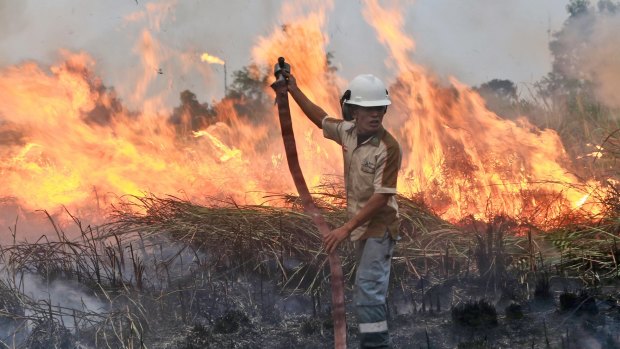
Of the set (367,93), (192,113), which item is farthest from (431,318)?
(192,113)

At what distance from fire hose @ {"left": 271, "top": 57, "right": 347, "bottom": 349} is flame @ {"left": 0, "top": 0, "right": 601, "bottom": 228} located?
3.20 meters

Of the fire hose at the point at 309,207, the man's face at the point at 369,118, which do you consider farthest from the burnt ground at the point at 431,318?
the man's face at the point at 369,118

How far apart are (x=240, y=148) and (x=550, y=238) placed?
13.4 ft

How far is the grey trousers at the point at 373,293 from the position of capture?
4.73 m

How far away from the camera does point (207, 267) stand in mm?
6754

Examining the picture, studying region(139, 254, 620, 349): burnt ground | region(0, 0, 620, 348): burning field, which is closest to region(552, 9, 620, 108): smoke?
region(0, 0, 620, 348): burning field

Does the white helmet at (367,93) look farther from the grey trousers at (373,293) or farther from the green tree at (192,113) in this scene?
the green tree at (192,113)

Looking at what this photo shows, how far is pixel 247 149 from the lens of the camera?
9094 mm

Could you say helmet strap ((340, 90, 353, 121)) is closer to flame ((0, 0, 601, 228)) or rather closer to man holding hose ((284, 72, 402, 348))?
man holding hose ((284, 72, 402, 348))

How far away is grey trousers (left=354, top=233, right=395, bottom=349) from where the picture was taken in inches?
186

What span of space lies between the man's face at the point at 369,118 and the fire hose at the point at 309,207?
544mm

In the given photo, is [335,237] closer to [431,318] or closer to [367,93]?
[367,93]

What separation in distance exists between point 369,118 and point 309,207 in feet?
2.83

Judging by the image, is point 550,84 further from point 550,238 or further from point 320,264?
point 320,264
